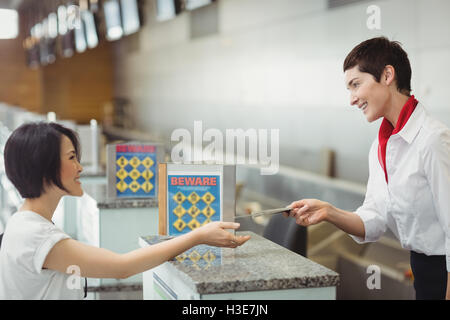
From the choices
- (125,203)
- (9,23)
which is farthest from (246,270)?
(9,23)

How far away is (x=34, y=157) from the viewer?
68.0 inches

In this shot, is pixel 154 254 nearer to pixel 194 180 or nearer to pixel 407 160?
pixel 194 180

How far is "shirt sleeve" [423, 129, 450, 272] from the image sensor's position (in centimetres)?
196

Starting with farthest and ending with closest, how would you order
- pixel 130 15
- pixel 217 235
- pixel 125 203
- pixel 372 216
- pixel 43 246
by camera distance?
pixel 130 15 → pixel 125 203 → pixel 372 216 → pixel 217 235 → pixel 43 246

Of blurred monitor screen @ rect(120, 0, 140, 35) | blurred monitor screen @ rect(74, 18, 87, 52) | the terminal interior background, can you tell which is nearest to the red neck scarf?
the terminal interior background

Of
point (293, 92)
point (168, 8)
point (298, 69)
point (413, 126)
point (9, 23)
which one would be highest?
point (9, 23)

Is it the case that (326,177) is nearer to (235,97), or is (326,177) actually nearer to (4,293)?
(235,97)

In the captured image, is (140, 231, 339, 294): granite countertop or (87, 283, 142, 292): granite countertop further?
(87, 283, 142, 292): granite countertop

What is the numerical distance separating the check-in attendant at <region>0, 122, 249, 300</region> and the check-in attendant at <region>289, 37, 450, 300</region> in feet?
2.48

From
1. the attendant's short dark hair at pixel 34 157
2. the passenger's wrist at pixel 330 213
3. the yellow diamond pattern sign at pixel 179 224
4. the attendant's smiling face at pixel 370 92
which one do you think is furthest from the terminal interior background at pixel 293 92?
the attendant's smiling face at pixel 370 92

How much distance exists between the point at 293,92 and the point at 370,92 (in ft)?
16.4

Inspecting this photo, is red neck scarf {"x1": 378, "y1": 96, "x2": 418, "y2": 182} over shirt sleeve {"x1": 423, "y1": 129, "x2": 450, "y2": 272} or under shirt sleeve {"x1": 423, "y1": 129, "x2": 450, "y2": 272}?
over

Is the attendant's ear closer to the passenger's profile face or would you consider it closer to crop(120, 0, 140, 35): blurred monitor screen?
the passenger's profile face

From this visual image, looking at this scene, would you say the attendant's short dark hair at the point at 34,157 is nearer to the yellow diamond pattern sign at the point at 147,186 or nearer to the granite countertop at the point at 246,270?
the granite countertop at the point at 246,270
